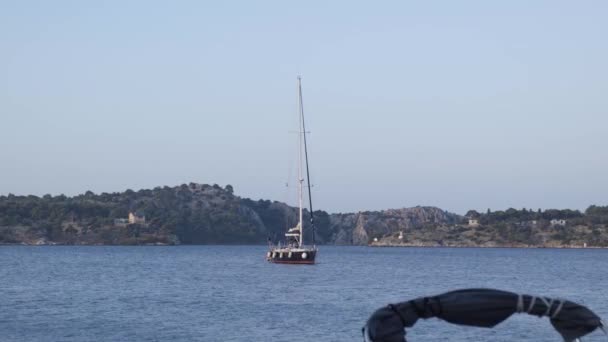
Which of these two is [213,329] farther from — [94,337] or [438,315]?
[438,315]

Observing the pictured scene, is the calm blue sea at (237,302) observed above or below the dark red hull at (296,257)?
below

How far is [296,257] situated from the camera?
340 ft

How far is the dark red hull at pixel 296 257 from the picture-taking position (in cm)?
10244

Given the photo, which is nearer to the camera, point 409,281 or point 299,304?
point 299,304

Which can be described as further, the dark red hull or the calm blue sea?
the dark red hull

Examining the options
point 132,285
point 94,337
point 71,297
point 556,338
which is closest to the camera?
point 556,338

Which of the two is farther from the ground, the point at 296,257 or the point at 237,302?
the point at 296,257

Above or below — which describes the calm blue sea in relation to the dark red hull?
below

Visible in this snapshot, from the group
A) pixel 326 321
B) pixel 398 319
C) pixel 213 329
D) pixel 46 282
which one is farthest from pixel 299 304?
pixel 398 319

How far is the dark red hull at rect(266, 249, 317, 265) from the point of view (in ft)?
336

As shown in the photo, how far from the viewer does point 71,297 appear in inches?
2520

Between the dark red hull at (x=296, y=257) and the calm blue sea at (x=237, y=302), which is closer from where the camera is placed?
the calm blue sea at (x=237, y=302)

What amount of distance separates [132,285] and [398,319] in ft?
216

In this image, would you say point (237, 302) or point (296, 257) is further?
point (296, 257)
